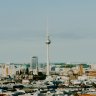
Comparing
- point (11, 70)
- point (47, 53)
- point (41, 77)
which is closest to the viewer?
point (41, 77)

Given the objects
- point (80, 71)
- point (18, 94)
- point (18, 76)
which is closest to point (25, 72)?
point (18, 76)

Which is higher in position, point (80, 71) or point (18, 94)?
point (80, 71)

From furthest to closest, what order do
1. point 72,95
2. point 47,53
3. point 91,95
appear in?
point 47,53 < point 72,95 < point 91,95

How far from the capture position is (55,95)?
223 feet

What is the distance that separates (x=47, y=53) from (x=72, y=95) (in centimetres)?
7548

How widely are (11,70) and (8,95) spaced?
109937 mm

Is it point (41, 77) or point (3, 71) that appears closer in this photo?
point (41, 77)

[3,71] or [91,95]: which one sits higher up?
[3,71]

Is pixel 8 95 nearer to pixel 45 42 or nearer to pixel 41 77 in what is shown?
pixel 41 77

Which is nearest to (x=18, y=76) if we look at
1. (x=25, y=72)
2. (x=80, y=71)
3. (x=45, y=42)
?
(x=25, y=72)

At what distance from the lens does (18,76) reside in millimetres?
141750

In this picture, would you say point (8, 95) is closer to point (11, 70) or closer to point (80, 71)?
point (80, 71)

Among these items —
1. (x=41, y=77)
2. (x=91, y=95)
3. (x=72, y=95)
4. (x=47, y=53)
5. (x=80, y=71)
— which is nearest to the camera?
(x=91, y=95)

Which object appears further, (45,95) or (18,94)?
(18,94)
